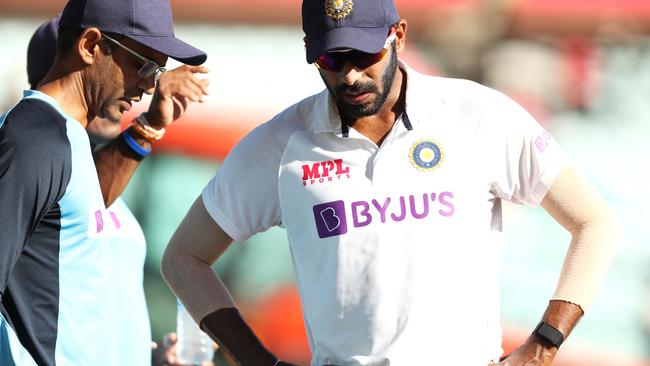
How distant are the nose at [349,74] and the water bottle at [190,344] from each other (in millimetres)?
2108

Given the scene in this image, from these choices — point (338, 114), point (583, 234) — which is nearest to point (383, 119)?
point (338, 114)

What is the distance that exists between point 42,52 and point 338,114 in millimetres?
1366

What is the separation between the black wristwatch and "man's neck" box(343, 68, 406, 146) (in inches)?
25.6

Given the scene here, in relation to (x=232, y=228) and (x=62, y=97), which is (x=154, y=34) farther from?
(x=232, y=228)

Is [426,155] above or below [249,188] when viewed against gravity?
above

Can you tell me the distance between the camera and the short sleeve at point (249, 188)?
322 cm

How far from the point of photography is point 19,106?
3006mm

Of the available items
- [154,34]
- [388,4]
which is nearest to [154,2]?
[154,34]

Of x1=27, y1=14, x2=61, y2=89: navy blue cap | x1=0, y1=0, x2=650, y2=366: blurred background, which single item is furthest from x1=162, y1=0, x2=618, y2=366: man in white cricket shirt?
x1=0, y1=0, x2=650, y2=366: blurred background

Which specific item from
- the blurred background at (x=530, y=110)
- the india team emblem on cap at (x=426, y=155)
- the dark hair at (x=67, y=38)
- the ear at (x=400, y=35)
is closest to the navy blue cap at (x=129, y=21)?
the dark hair at (x=67, y=38)

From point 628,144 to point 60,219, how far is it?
3706 mm

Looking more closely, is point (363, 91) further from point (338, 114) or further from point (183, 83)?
point (183, 83)

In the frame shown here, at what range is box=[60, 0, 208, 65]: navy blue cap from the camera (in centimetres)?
321

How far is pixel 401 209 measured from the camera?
3.03m
